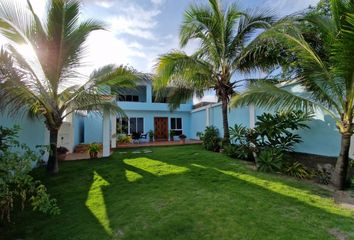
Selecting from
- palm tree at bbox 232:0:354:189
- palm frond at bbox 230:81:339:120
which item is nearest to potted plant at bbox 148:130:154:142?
palm tree at bbox 232:0:354:189

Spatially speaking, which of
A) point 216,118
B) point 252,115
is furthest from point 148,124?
point 252,115

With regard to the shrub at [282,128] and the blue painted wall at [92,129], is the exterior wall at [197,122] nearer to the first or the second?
the blue painted wall at [92,129]

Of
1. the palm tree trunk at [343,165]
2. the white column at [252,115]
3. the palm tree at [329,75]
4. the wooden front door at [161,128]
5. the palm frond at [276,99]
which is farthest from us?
the wooden front door at [161,128]

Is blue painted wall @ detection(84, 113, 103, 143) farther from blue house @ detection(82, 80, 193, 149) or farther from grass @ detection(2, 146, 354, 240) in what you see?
grass @ detection(2, 146, 354, 240)

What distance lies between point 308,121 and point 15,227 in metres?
8.69

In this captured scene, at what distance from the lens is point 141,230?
158 inches

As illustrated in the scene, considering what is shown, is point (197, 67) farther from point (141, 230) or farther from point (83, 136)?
point (83, 136)

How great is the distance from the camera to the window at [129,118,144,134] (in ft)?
69.5

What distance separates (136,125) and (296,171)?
52.7 ft

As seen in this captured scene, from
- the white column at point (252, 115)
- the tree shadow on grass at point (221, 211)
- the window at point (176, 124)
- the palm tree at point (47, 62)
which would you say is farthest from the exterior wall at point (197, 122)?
the tree shadow on grass at point (221, 211)

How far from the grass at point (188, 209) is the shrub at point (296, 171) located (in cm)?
56

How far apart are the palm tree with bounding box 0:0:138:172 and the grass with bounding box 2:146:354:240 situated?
8.26 feet

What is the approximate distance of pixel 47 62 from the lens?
727 cm

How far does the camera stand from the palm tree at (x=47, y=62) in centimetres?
656
